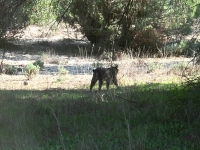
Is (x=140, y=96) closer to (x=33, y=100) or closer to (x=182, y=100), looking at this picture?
(x=182, y=100)

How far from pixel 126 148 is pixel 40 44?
21.4 meters

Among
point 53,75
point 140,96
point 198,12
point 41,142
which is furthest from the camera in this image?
point 53,75

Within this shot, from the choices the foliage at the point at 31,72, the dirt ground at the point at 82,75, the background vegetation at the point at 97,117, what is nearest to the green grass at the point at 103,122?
the background vegetation at the point at 97,117

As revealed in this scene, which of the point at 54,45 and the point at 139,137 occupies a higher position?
the point at 54,45

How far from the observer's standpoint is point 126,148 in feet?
23.6

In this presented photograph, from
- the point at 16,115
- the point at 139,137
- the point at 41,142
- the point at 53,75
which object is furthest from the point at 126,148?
the point at 53,75

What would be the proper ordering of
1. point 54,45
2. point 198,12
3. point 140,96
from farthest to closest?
1. point 54,45
2. point 140,96
3. point 198,12

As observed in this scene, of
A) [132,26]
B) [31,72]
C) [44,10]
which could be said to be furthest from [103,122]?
[132,26]

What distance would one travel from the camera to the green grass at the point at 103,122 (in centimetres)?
745

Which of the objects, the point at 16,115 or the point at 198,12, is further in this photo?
the point at 198,12

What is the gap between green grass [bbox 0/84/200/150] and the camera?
7.45m

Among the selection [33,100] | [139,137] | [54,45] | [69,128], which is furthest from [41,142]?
[54,45]

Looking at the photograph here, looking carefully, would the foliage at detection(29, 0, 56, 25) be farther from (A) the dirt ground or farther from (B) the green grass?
(B) the green grass

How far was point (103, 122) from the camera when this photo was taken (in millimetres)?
8867
